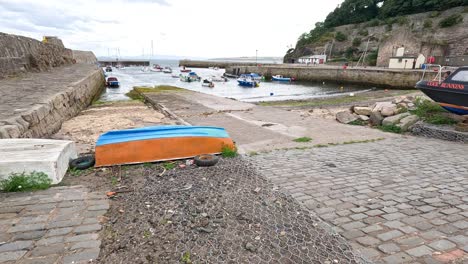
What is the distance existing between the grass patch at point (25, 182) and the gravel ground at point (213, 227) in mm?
1151

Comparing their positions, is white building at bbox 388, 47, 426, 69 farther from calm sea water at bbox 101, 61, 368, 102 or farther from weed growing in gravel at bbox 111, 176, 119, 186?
weed growing in gravel at bbox 111, 176, 119, 186

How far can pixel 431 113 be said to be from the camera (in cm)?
927

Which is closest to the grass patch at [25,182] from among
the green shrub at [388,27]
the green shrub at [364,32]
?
the green shrub at [388,27]

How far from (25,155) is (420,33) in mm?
78029

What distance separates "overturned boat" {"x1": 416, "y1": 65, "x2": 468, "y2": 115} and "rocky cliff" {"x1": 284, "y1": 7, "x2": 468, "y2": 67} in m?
52.0

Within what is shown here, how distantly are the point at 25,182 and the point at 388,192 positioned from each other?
5.45 m

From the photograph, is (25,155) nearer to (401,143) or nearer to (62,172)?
(62,172)

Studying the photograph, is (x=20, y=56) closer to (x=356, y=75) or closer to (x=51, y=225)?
(x=51, y=225)

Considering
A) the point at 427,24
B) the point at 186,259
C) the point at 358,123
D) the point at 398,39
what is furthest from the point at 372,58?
the point at 186,259

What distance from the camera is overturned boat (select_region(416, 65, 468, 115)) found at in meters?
7.91

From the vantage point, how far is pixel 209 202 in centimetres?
390

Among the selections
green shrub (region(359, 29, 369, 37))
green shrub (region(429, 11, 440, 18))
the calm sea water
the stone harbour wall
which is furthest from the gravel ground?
green shrub (region(359, 29, 369, 37))

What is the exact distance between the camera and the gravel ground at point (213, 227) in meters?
2.81

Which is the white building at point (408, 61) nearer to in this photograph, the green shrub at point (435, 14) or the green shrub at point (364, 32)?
the green shrub at point (435, 14)
